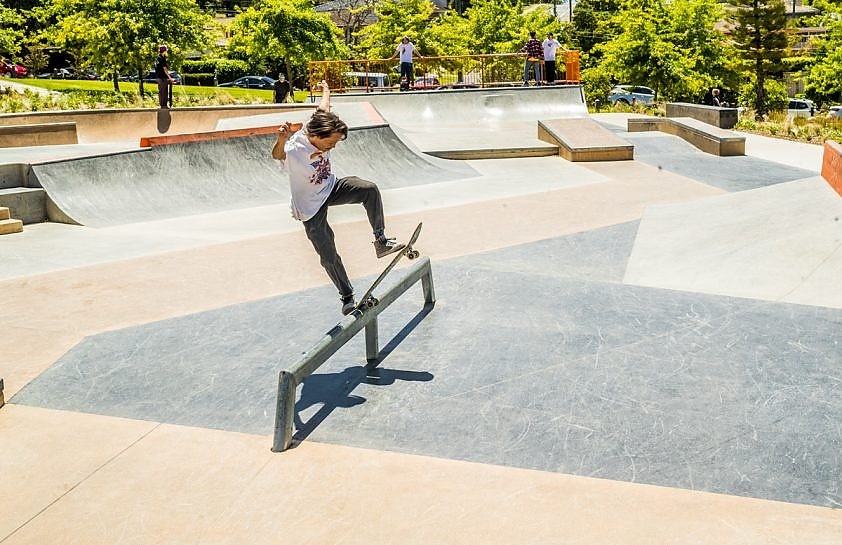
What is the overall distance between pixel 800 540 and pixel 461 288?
4.14 m

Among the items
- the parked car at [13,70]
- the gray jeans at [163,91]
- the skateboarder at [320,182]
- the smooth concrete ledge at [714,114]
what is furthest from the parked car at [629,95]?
the skateboarder at [320,182]

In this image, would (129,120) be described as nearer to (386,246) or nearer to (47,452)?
(386,246)

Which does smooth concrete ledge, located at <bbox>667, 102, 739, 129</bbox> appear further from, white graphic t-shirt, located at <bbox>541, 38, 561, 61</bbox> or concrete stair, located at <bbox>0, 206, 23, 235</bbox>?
concrete stair, located at <bbox>0, 206, 23, 235</bbox>

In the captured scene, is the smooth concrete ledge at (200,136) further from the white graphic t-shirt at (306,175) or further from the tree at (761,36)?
the tree at (761,36)

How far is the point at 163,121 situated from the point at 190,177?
8176 millimetres

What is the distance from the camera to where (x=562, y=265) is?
812 cm

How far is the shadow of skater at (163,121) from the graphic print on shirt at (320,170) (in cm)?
1616

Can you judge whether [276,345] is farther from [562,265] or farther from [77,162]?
[77,162]

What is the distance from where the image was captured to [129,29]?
27.0m

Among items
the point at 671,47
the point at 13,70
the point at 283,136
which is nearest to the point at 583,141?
the point at 283,136

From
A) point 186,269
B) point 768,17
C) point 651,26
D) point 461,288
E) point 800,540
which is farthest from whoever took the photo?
point 768,17

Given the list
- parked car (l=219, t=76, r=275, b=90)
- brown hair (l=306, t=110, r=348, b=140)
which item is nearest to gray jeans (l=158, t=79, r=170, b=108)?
brown hair (l=306, t=110, r=348, b=140)

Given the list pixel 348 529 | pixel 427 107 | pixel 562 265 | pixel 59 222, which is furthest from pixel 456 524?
pixel 427 107

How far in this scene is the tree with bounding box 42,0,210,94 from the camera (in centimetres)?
2697
